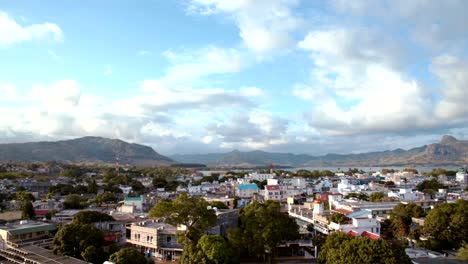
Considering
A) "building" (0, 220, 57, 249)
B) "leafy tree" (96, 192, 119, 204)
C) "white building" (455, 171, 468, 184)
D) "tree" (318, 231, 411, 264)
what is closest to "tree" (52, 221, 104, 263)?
"building" (0, 220, 57, 249)

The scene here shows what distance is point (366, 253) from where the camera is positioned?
2080 centimetres

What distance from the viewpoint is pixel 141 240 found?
30922mm

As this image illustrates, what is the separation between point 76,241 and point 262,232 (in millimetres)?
12361

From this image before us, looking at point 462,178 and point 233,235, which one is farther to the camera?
point 462,178

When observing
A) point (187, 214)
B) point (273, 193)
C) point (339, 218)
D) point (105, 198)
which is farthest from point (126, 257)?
point (273, 193)

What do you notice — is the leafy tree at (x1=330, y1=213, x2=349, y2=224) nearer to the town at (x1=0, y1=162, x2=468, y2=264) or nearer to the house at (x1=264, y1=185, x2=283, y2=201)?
the town at (x1=0, y1=162, x2=468, y2=264)

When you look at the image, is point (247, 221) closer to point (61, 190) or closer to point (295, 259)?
point (295, 259)

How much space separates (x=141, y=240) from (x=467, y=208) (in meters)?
26.0

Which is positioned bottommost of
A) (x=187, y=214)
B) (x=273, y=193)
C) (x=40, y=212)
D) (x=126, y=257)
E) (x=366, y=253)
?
(x=40, y=212)

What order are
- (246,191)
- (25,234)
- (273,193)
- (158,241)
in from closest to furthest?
(158,241), (25,234), (273,193), (246,191)

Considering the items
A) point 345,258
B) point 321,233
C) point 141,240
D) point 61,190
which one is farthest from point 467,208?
point 61,190

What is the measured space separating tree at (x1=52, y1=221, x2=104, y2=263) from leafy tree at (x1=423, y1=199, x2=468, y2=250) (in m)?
24.3

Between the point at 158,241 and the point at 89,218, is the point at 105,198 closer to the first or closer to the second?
the point at 89,218

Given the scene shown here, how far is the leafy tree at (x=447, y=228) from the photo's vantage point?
100 ft
